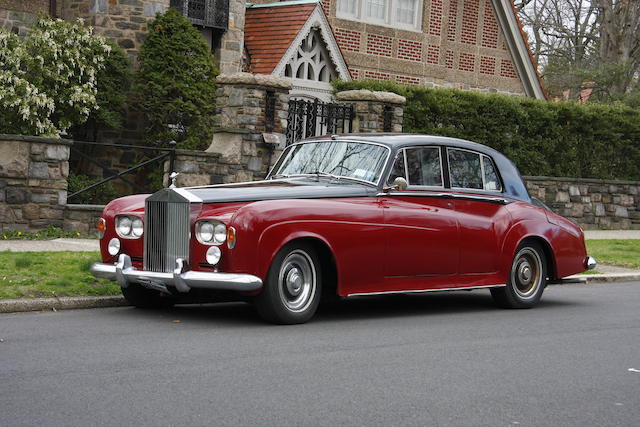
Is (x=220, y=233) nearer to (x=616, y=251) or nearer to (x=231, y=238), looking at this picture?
(x=231, y=238)

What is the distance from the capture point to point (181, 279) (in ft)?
28.8

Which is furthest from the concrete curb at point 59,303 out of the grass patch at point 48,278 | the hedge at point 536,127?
the hedge at point 536,127

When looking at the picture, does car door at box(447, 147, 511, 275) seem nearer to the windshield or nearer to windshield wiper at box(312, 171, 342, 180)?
the windshield

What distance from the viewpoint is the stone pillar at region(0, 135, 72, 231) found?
49.0ft

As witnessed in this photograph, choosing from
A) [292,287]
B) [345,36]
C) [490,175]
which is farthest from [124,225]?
[345,36]

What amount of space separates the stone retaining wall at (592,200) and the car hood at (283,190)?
12.5 metres

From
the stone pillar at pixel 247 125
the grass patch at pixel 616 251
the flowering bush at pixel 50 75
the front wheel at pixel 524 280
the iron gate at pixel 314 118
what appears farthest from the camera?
the flowering bush at pixel 50 75

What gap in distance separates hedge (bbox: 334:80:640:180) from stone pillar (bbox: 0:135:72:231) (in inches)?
250

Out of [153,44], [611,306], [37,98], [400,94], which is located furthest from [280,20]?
[611,306]

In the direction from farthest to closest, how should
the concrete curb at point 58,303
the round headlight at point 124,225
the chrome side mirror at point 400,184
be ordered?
the chrome side mirror at point 400,184 → the round headlight at point 124,225 → the concrete curb at point 58,303

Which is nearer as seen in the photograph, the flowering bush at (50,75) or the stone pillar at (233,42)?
the flowering bush at (50,75)

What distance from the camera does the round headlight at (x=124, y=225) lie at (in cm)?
957

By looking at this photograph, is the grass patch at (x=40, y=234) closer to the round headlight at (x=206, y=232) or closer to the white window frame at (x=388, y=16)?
the round headlight at (x=206, y=232)

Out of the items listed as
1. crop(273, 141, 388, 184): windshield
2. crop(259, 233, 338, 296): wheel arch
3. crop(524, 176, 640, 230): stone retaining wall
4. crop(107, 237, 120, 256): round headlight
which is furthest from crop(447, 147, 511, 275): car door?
crop(524, 176, 640, 230): stone retaining wall
